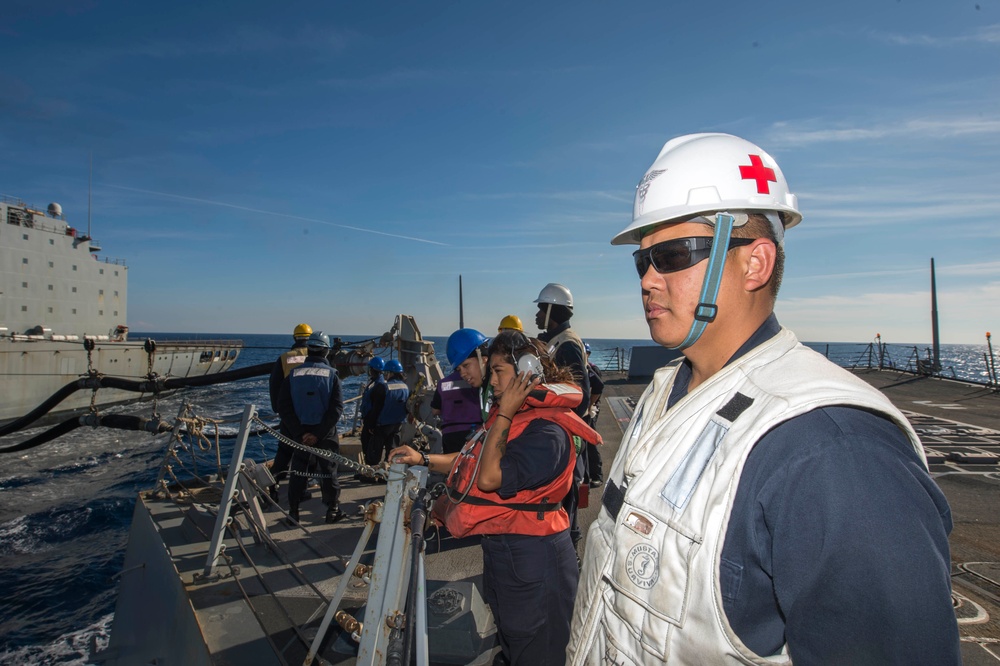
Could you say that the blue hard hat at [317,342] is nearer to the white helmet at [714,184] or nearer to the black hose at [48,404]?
the black hose at [48,404]

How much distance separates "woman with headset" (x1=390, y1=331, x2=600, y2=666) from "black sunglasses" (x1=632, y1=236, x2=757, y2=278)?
133 centimetres

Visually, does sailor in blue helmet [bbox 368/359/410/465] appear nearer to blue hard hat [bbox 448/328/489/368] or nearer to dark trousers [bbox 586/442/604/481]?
dark trousers [bbox 586/442/604/481]

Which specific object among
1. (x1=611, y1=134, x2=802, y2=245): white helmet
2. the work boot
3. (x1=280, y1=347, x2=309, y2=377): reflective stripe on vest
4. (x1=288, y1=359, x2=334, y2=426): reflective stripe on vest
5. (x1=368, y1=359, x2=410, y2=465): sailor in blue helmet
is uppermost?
Answer: (x1=611, y1=134, x2=802, y2=245): white helmet

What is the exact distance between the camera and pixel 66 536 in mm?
12297

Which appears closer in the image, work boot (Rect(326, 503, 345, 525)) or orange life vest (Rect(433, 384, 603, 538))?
orange life vest (Rect(433, 384, 603, 538))

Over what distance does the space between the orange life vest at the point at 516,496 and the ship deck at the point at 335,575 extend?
873 millimetres

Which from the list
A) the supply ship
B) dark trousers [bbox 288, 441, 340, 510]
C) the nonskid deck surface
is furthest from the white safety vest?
the supply ship

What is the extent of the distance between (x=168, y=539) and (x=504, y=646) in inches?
170

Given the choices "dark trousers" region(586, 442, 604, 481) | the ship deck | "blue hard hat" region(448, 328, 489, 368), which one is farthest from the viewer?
"dark trousers" region(586, 442, 604, 481)

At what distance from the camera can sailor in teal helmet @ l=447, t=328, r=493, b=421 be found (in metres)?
3.96

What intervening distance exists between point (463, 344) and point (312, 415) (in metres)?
3.27

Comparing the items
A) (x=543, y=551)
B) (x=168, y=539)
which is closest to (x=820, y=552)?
(x=543, y=551)

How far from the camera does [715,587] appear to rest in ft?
3.43

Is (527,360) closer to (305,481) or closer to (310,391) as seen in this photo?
(310,391)
